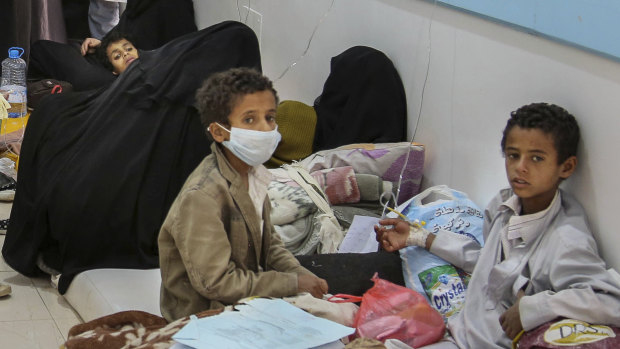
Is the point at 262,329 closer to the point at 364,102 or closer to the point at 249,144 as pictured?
the point at 249,144

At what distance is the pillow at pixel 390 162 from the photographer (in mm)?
3764

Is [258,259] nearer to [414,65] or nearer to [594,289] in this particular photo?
[594,289]

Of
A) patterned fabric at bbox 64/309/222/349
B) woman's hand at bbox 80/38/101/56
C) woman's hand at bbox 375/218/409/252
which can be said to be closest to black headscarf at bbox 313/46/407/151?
woman's hand at bbox 375/218/409/252

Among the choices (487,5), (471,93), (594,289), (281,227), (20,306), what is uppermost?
(487,5)

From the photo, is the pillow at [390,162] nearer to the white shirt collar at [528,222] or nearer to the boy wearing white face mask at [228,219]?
the white shirt collar at [528,222]

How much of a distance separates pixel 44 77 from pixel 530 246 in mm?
4464

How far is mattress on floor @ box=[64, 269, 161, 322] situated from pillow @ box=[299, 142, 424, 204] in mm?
884

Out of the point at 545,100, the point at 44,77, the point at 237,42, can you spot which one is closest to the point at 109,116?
the point at 237,42

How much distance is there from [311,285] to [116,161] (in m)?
1.54

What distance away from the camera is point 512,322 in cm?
250

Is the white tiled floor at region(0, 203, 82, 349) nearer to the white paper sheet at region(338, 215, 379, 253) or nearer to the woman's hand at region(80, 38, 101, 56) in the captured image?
the white paper sheet at region(338, 215, 379, 253)

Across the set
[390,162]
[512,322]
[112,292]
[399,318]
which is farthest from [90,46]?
[512,322]

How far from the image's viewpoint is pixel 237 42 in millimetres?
4012

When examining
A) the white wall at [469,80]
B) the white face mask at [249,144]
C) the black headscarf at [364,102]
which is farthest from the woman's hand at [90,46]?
the white face mask at [249,144]
